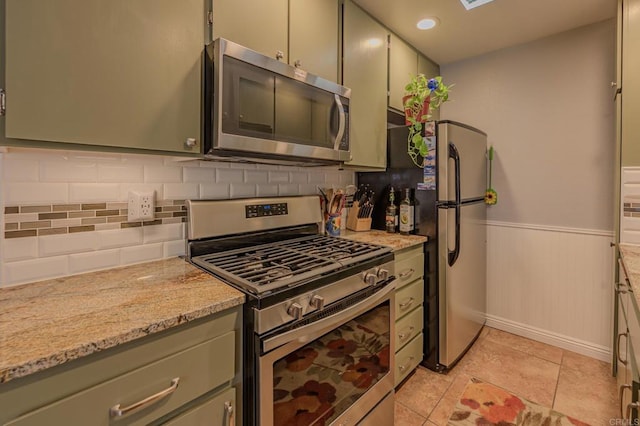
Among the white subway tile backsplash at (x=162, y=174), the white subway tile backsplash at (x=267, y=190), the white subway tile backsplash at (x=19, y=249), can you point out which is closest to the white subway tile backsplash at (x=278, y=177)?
the white subway tile backsplash at (x=267, y=190)

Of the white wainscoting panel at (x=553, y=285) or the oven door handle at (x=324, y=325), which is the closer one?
the oven door handle at (x=324, y=325)

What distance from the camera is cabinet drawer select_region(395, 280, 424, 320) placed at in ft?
6.10

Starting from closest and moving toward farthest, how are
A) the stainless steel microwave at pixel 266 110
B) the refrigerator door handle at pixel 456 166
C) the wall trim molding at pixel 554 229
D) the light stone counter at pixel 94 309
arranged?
1. the light stone counter at pixel 94 309
2. the stainless steel microwave at pixel 266 110
3. the refrigerator door handle at pixel 456 166
4. the wall trim molding at pixel 554 229

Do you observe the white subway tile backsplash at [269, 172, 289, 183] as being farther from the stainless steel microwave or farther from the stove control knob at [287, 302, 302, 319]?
the stove control knob at [287, 302, 302, 319]

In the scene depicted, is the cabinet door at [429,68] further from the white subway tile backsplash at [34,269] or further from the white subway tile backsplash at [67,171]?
the white subway tile backsplash at [34,269]

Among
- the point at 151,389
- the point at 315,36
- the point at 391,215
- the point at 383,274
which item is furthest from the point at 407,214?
the point at 151,389

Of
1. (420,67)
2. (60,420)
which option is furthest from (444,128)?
(60,420)

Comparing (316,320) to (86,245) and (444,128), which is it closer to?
(86,245)

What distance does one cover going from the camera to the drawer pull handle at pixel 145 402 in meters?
0.75

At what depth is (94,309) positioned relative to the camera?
2.88ft

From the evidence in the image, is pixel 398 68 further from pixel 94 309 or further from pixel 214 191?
pixel 94 309

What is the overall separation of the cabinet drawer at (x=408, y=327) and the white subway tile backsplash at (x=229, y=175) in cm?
124

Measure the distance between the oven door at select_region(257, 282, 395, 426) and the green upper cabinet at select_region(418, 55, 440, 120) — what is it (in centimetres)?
186

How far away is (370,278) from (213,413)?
807 mm
